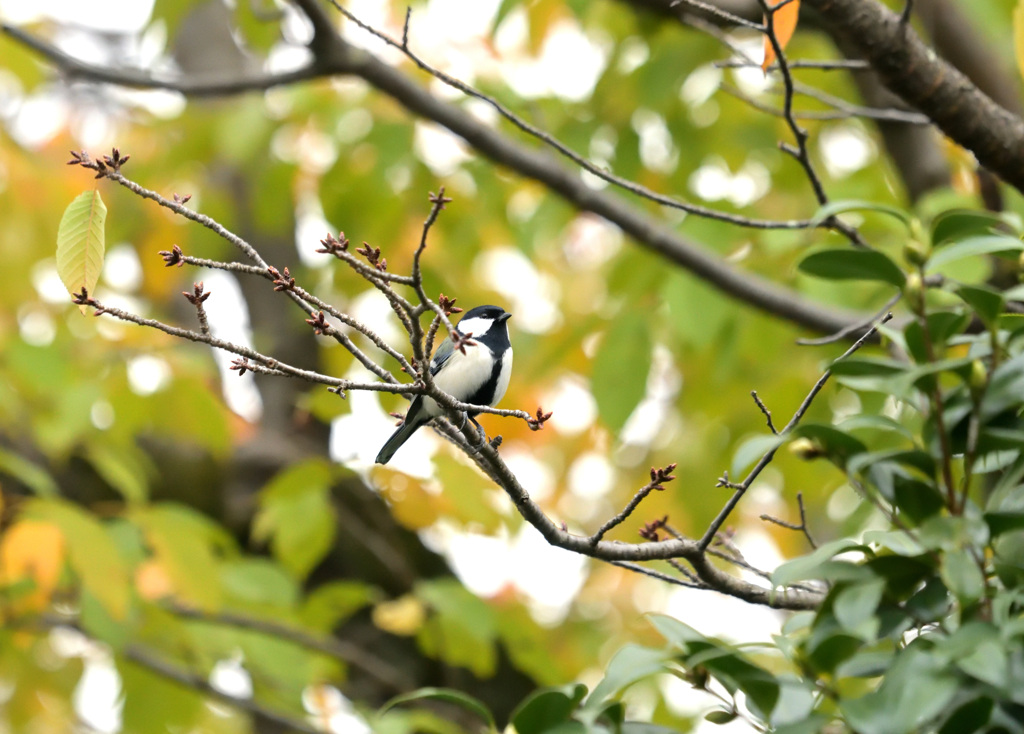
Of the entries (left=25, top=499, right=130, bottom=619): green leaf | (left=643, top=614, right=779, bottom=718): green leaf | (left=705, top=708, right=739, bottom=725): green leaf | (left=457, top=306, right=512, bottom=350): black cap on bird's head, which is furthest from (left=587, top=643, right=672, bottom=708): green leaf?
(left=25, top=499, right=130, bottom=619): green leaf

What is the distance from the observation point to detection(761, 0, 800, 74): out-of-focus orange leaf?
2.14m

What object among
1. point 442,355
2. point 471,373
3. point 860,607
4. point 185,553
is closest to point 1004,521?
point 860,607

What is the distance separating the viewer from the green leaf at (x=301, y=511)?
3.71 meters

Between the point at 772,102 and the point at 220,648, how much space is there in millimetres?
3596

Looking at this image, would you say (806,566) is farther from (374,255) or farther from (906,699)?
(374,255)

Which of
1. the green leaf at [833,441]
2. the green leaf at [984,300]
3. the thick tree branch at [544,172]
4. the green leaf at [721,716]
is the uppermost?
the thick tree branch at [544,172]

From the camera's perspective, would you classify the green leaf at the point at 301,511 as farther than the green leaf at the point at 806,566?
Yes

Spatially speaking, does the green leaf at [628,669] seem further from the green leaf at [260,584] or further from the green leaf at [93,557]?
the green leaf at [260,584]

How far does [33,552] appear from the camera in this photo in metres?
3.31

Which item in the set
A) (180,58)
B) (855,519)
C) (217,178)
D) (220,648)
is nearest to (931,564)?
(855,519)

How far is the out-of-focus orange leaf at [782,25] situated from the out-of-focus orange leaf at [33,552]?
2759mm

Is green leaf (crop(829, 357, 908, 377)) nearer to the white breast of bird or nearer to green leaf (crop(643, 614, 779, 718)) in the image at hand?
green leaf (crop(643, 614, 779, 718))

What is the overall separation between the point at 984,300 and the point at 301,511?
9.34 feet

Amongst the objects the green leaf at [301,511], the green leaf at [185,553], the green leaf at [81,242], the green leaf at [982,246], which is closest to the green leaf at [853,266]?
the green leaf at [982,246]
